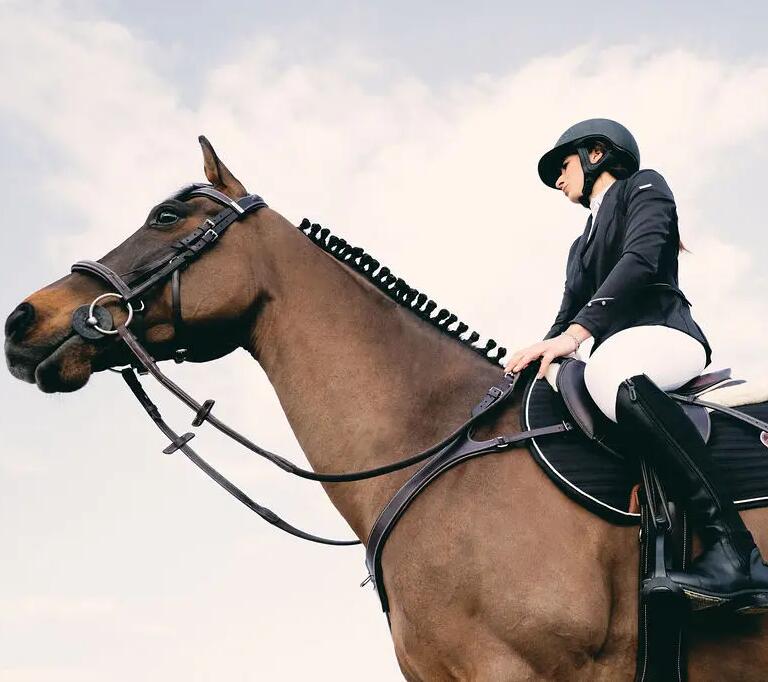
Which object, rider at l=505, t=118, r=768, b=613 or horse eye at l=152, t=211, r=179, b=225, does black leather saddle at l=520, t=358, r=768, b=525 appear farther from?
horse eye at l=152, t=211, r=179, b=225

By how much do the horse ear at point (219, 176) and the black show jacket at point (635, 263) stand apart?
8.11 ft

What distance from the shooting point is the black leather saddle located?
197 inches

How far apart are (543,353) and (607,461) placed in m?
0.75

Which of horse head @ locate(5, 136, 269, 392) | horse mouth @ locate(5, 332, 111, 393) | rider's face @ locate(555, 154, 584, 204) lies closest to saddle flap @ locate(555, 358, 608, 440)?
rider's face @ locate(555, 154, 584, 204)

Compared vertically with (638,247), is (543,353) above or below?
below

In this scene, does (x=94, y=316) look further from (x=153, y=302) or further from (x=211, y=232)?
(x=211, y=232)

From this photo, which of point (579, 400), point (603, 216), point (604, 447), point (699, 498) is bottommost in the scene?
point (699, 498)

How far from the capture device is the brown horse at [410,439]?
15.5 feet

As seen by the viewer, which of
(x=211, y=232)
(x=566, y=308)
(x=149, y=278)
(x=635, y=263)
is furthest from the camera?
(x=566, y=308)

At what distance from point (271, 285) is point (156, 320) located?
79cm

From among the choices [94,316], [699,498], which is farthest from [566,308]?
[94,316]

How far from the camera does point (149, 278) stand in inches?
224

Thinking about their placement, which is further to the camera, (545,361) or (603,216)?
(603,216)

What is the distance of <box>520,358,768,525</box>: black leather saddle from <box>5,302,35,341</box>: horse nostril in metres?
3.20
